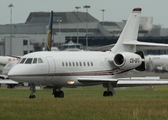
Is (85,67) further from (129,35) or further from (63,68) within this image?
(129,35)

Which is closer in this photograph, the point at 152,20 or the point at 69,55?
the point at 69,55

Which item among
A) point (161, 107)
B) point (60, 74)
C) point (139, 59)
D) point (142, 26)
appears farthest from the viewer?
point (142, 26)

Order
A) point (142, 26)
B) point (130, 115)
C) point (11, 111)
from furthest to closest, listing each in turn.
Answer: point (142, 26), point (11, 111), point (130, 115)

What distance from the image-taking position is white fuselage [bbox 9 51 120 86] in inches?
1571

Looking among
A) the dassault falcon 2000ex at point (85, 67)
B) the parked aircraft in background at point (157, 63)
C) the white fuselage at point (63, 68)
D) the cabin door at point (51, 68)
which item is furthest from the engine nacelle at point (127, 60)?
the parked aircraft in background at point (157, 63)

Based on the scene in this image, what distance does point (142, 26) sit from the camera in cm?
18175

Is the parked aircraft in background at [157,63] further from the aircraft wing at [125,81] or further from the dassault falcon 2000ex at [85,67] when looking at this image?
the aircraft wing at [125,81]

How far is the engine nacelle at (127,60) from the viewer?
45562 mm

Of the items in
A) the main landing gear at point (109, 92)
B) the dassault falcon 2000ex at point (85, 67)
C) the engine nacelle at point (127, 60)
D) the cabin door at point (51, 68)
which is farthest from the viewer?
the engine nacelle at point (127, 60)

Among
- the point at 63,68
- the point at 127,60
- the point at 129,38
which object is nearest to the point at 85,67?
the point at 63,68

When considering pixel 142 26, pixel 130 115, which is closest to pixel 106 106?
pixel 130 115

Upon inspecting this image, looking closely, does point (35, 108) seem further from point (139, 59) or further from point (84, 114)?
point (139, 59)

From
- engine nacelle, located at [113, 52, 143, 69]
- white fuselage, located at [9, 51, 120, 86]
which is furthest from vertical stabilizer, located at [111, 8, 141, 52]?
engine nacelle, located at [113, 52, 143, 69]

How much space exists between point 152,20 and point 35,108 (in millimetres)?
160782
